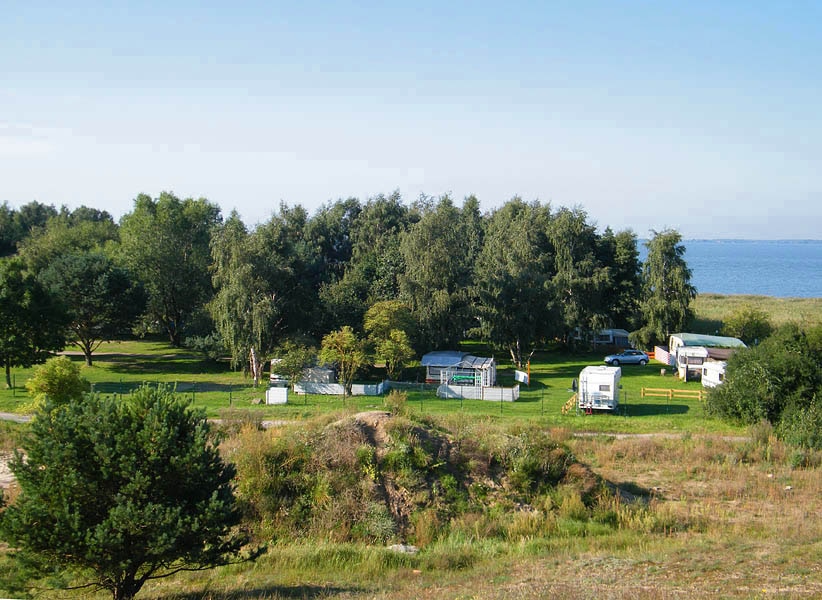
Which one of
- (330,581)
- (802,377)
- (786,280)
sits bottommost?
(330,581)

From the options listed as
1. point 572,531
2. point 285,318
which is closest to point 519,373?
point 285,318

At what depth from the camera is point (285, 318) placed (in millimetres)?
47062

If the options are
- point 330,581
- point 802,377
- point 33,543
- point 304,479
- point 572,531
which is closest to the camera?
point 33,543

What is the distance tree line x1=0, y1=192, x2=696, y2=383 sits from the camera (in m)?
43.2

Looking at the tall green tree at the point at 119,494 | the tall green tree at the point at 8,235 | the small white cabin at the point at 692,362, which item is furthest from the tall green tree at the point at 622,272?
the tall green tree at the point at 8,235

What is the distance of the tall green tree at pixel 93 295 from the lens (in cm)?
4938

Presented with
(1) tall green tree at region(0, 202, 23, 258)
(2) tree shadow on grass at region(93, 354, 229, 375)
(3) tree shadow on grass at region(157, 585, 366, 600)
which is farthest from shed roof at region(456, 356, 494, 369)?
(1) tall green tree at region(0, 202, 23, 258)

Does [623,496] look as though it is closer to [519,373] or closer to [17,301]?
[519,373]

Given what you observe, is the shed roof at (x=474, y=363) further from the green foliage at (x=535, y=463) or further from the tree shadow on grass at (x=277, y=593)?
the tree shadow on grass at (x=277, y=593)

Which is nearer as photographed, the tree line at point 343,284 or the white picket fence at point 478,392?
the white picket fence at point 478,392

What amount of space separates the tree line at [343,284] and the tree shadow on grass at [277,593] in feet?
92.1

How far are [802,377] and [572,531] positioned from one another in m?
18.5

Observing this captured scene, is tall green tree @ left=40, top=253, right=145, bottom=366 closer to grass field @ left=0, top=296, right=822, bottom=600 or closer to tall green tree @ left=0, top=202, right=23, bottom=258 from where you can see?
grass field @ left=0, top=296, right=822, bottom=600

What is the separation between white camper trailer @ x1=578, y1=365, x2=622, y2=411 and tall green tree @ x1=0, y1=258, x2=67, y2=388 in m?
32.3
